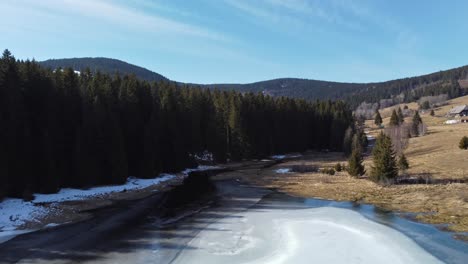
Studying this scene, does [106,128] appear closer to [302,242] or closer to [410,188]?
[302,242]

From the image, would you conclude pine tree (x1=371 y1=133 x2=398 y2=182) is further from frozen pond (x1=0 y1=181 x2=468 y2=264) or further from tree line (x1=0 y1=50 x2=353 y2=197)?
tree line (x1=0 y1=50 x2=353 y2=197)

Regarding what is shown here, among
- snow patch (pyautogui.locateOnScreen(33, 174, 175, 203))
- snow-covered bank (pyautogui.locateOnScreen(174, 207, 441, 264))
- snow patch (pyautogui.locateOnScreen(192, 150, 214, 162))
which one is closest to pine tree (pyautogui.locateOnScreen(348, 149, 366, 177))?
snow-covered bank (pyautogui.locateOnScreen(174, 207, 441, 264))

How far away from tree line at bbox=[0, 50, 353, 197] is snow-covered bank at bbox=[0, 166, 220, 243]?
4.41ft

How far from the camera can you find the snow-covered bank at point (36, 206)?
3146cm

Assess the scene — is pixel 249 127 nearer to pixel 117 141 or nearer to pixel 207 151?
pixel 207 151

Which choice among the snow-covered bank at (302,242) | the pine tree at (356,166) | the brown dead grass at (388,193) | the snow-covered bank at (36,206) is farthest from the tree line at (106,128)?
the pine tree at (356,166)

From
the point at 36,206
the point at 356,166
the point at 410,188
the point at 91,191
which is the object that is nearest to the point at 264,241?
the point at 36,206

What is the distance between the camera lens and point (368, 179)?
55031mm

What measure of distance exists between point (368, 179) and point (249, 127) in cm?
4729

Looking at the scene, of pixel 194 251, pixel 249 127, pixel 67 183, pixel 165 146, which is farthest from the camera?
pixel 249 127

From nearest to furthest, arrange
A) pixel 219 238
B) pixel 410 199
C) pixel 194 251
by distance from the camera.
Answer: pixel 194 251 < pixel 219 238 < pixel 410 199

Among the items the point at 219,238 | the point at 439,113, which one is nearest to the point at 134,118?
the point at 219,238

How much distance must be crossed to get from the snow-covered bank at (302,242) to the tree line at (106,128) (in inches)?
941

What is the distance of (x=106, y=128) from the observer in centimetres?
5384
